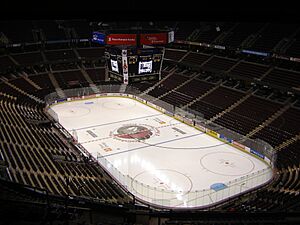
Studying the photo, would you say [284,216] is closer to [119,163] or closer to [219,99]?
[119,163]

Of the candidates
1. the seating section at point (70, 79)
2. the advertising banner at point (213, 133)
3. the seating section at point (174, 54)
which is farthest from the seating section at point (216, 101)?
the seating section at point (70, 79)

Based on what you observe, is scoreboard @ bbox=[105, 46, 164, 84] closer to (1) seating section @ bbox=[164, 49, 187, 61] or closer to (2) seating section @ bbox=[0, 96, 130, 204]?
(2) seating section @ bbox=[0, 96, 130, 204]

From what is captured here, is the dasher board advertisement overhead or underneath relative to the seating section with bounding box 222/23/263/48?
underneath

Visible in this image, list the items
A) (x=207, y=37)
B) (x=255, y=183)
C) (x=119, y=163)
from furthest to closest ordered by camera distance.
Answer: (x=207, y=37), (x=119, y=163), (x=255, y=183)

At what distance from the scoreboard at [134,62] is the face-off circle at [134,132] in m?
5.24

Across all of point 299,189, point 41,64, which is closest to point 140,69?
point 299,189

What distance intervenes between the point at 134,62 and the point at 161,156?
6797mm

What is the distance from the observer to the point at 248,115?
93.0 feet

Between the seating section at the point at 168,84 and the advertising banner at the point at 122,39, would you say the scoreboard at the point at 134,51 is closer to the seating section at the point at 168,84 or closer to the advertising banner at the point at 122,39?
the advertising banner at the point at 122,39

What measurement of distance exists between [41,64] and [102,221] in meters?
37.8

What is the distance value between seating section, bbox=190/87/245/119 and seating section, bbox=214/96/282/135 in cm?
118

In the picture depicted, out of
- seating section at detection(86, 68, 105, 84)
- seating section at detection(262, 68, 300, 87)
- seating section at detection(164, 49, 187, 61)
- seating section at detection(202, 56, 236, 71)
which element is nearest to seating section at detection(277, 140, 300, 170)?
seating section at detection(262, 68, 300, 87)

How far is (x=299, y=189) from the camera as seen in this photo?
15844 mm

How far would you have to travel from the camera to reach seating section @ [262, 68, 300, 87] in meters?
29.2
